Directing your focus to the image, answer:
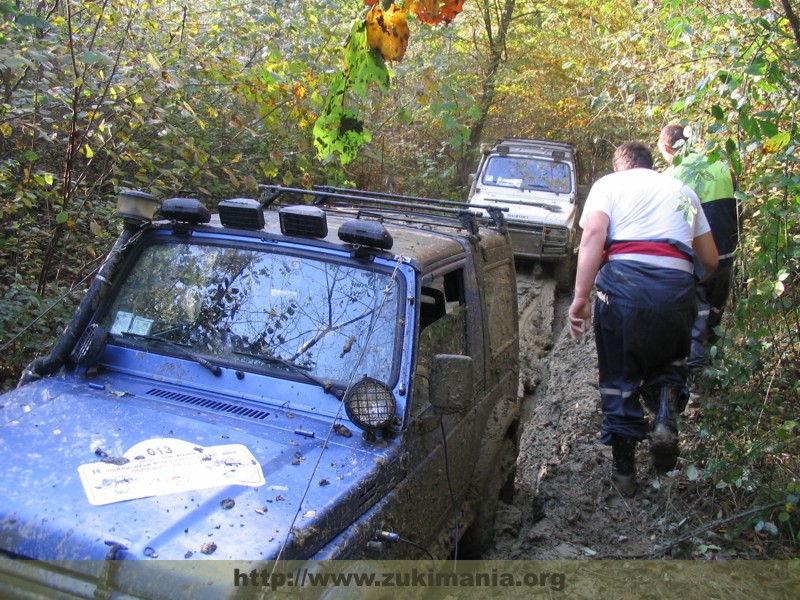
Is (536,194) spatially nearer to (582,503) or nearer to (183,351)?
(582,503)

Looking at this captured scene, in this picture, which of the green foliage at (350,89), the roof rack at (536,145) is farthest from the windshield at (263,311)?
the roof rack at (536,145)

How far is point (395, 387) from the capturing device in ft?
9.72

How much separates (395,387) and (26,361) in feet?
12.6

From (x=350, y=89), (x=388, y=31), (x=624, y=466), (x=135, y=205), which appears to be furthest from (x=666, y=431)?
(x=135, y=205)

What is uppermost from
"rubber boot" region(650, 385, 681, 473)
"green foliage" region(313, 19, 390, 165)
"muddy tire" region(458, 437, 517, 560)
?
"green foliage" region(313, 19, 390, 165)

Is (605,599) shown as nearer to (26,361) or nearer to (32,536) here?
(32,536)

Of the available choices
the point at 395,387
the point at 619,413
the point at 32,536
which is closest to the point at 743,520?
the point at 619,413

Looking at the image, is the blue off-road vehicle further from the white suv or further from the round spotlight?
the white suv

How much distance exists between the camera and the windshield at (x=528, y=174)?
11.7 metres

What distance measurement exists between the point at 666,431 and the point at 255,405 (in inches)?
97.0

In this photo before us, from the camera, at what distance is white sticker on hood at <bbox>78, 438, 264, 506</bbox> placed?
2336mm

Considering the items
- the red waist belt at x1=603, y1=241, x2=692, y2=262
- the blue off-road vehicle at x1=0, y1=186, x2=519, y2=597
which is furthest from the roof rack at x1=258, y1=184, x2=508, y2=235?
the red waist belt at x1=603, y1=241, x2=692, y2=262

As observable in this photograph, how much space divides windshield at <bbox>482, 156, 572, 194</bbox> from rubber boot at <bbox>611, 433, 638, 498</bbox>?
7.74 m

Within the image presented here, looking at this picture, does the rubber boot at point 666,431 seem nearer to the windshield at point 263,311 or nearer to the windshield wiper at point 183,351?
the windshield at point 263,311
